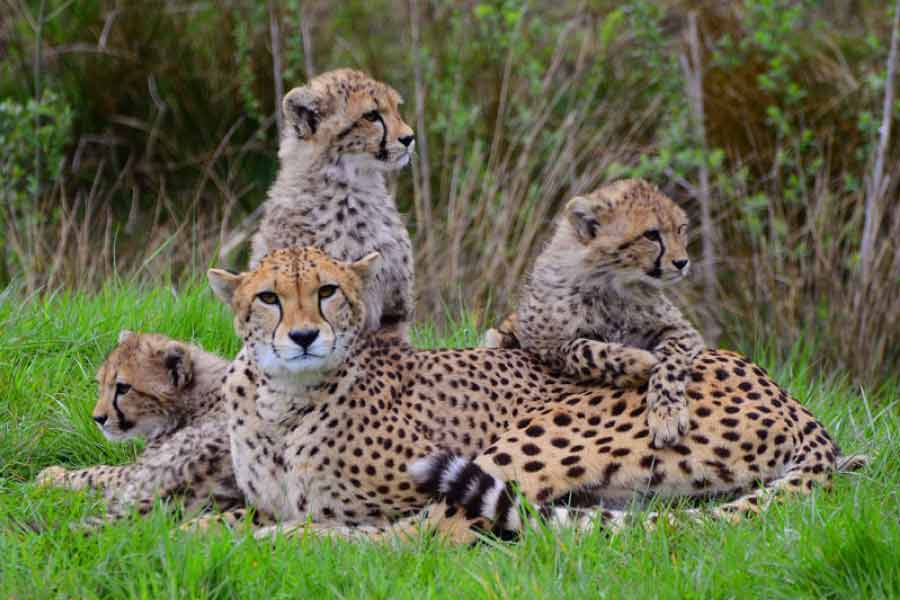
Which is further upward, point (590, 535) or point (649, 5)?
point (649, 5)

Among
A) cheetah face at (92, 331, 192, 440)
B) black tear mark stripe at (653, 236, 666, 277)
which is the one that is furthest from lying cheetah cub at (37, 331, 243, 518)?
black tear mark stripe at (653, 236, 666, 277)

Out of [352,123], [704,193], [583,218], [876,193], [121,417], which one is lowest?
[121,417]

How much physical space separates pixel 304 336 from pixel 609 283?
1.21 metres

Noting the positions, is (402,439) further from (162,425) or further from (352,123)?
(352,123)

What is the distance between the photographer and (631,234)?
4289 millimetres

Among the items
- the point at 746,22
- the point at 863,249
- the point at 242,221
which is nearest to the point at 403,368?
Answer: the point at 863,249

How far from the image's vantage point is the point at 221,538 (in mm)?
3193

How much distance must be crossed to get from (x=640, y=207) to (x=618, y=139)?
3617mm

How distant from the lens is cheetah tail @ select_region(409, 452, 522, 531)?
11.5 feet

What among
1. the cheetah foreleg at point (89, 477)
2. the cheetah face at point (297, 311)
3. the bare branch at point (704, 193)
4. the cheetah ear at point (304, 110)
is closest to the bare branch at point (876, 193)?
the bare branch at point (704, 193)

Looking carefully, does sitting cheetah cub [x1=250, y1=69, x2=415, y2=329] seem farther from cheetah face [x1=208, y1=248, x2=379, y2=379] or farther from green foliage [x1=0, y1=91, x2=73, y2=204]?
green foliage [x1=0, y1=91, x2=73, y2=204]

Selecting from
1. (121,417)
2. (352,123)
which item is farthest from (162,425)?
(352,123)

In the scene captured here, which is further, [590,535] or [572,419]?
[572,419]

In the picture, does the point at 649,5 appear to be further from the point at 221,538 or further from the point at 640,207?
the point at 221,538
